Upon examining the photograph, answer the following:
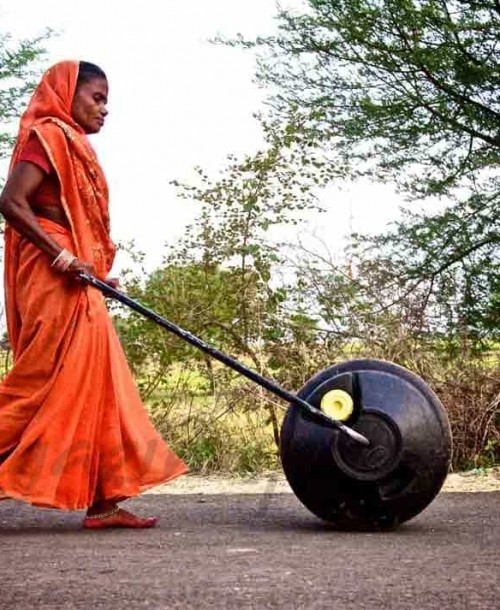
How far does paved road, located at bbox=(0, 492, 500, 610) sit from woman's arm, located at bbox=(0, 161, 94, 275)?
1354mm

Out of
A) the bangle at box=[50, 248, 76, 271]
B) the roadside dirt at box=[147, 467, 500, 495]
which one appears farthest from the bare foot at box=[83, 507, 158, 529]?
the roadside dirt at box=[147, 467, 500, 495]

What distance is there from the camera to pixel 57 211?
5.99m

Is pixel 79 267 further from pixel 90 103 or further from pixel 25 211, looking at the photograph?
pixel 90 103

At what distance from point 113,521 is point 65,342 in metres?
0.92

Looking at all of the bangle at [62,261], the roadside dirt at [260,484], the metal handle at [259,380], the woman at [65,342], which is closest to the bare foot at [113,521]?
the woman at [65,342]

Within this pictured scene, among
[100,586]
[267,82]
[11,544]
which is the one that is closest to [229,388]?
[267,82]

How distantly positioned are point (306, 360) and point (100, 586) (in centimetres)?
527

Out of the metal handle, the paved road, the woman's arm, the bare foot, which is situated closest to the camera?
the paved road

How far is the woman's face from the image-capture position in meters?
6.09

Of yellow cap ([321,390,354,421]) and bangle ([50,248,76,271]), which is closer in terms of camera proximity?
yellow cap ([321,390,354,421])

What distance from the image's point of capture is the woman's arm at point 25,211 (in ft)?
19.0

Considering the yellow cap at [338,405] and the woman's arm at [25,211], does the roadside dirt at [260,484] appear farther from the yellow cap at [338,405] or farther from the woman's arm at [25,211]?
the woman's arm at [25,211]

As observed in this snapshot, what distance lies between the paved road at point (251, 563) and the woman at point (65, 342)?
29 centimetres

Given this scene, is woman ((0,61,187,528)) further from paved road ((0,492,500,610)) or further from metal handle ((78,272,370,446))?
paved road ((0,492,500,610))
